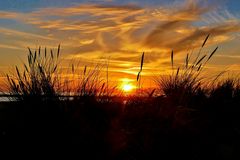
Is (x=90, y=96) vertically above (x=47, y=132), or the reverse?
(x=90, y=96)

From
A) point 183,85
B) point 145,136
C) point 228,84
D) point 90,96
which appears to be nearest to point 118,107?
point 90,96

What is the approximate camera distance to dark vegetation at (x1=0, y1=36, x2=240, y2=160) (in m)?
4.76

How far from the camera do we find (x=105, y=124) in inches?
206

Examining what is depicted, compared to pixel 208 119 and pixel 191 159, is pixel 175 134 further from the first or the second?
pixel 208 119

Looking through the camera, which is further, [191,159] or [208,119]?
[208,119]

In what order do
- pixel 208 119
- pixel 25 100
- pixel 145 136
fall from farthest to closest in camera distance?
1. pixel 208 119
2. pixel 25 100
3. pixel 145 136

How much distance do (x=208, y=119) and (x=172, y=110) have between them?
0.99 meters

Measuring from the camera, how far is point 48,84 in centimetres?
608

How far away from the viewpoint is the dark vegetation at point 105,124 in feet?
15.6

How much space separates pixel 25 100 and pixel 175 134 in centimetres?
206

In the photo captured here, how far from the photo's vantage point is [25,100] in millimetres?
5652

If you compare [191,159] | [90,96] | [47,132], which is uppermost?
[90,96]

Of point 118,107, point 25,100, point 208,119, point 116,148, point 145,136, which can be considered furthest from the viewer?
point 208,119

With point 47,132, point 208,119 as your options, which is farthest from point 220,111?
point 47,132
